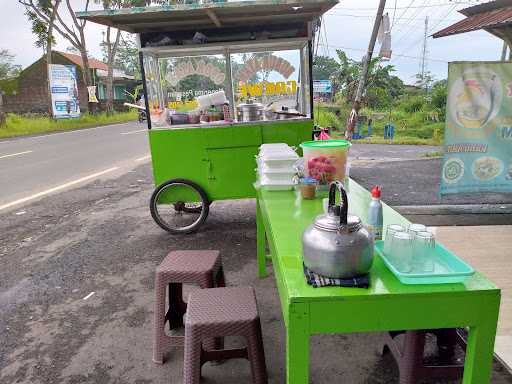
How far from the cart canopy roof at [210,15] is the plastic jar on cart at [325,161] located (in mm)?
1687

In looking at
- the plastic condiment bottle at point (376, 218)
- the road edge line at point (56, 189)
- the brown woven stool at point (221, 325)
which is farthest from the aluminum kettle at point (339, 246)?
the road edge line at point (56, 189)

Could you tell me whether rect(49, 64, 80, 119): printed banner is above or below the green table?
above

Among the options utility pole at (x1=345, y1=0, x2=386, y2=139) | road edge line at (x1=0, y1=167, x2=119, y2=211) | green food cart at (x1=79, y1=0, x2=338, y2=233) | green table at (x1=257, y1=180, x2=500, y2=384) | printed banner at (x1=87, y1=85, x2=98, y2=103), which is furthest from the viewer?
printed banner at (x1=87, y1=85, x2=98, y2=103)

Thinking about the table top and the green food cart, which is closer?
the table top

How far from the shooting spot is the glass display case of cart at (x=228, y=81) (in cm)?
498

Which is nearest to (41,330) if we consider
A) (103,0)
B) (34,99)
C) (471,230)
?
(471,230)

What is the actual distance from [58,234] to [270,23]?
145 inches

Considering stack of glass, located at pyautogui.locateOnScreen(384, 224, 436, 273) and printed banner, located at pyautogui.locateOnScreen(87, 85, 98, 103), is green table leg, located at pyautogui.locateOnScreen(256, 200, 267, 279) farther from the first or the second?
printed banner, located at pyautogui.locateOnScreen(87, 85, 98, 103)

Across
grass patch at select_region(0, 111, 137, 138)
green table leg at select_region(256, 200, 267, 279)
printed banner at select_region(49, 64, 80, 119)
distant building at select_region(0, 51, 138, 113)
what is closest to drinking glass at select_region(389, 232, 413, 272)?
green table leg at select_region(256, 200, 267, 279)

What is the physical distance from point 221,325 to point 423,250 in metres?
1.03

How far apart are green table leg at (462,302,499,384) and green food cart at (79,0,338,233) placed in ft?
11.2

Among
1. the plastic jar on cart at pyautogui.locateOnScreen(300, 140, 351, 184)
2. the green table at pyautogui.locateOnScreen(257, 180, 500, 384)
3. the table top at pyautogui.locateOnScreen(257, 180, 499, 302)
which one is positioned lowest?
the green table at pyautogui.locateOnScreen(257, 180, 500, 384)

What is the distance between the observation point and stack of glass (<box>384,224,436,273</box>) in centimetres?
168

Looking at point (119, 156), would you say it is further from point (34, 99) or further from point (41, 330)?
point (34, 99)
